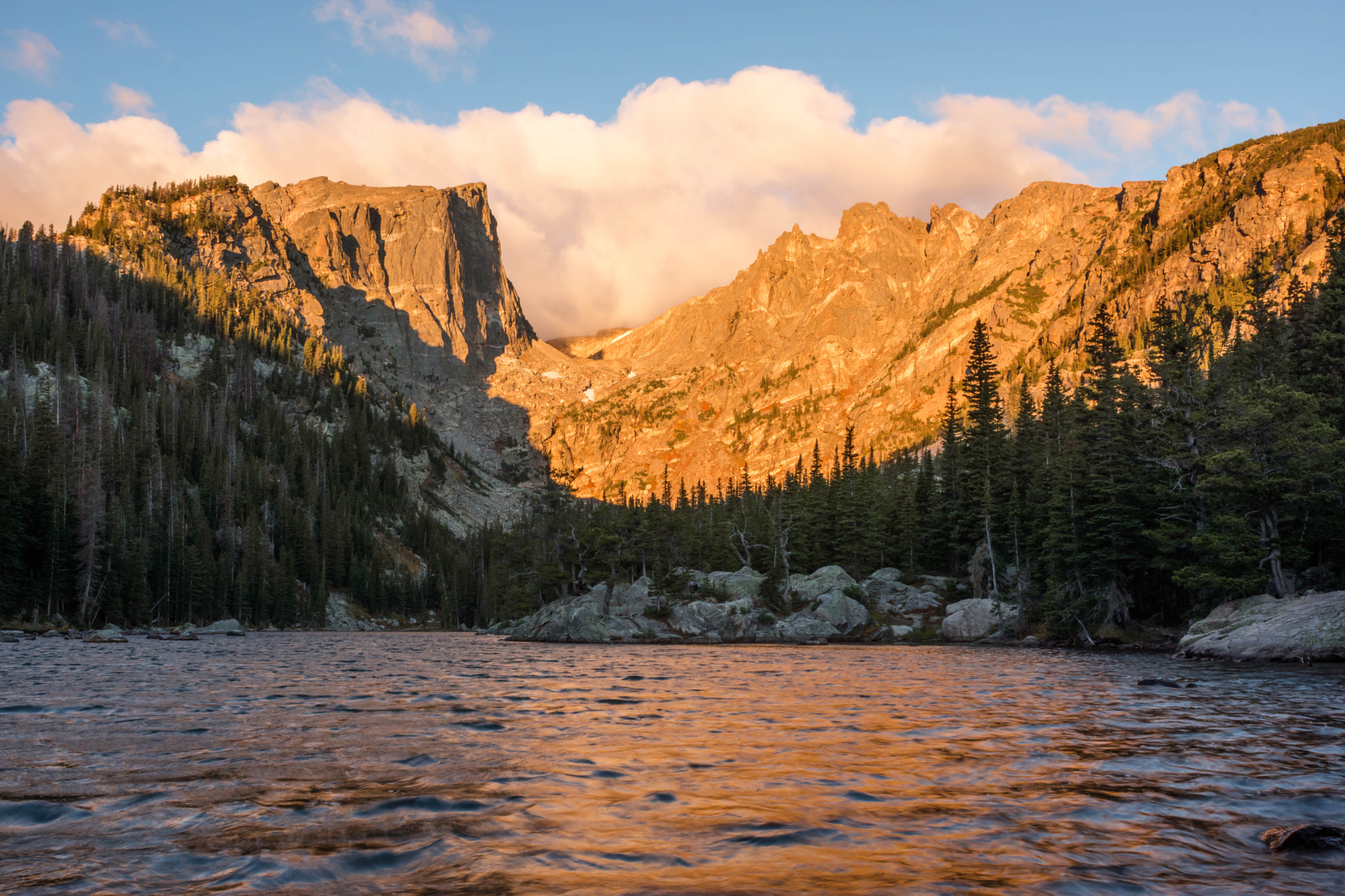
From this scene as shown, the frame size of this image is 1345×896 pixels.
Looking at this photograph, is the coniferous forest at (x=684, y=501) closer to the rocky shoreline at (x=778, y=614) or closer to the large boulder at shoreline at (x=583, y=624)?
the rocky shoreline at (x=778, y=614)

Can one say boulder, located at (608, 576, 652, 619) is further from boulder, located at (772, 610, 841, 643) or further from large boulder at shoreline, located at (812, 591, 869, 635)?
large boulder at shoreline, located at (812, 591, 869, 635)

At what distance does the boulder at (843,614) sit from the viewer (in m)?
68.2

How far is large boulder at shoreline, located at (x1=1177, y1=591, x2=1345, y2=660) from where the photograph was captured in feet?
110

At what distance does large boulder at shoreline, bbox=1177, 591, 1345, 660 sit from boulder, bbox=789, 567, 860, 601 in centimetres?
3461

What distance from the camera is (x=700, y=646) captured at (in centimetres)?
6106

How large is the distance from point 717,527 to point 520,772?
325 ft

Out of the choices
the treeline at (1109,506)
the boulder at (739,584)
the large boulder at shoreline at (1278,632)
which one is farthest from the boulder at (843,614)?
the large boulder at shoreline at (1278,632)

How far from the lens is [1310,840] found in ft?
27.8

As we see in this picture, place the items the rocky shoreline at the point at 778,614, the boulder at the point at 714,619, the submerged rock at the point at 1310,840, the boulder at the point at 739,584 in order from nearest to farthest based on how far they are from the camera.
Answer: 1. the submerged rock at the point at 1310,840
2. the rocky shoreline at the point at 778,614
3. the boulder at the point at 714,619
4. the boulder at the point at 739,584

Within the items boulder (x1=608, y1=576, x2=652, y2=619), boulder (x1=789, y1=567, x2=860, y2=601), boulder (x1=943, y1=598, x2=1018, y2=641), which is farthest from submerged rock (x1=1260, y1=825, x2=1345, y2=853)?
boulder (x1=608, y1=576, x2=652, y2=619)

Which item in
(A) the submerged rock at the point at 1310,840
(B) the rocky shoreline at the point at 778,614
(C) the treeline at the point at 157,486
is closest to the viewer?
(A) the submerged rock at the point at 1310,840

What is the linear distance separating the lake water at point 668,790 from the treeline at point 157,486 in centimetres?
6939

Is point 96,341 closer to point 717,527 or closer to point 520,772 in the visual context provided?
point 717,527

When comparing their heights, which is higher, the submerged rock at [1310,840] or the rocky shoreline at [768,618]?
the submerged rock at [1310,840]
